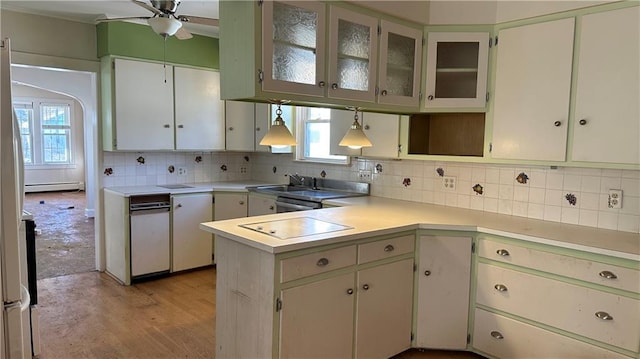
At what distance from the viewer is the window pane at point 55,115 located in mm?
10117

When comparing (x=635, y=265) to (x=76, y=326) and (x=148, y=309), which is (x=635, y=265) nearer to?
(x=148, y=309)

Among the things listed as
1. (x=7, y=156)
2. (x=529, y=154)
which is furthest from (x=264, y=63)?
(x=529, y=154)

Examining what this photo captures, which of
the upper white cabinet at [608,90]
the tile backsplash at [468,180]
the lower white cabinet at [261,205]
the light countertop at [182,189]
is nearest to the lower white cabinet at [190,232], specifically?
the light countertop at [182,189]

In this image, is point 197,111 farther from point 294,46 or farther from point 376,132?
point 294,46

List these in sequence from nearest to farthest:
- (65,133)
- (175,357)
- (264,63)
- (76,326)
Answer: (264,63)
(175,357)
(76,326)
(65,133)

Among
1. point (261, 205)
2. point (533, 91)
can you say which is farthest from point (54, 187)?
point (533, 91)

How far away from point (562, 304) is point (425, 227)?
0.84m

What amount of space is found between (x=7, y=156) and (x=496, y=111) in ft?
8.83

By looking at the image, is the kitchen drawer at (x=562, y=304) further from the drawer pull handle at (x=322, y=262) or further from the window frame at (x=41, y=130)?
the window frame at (x=41, y=130)

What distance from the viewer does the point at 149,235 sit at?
413 centimetres

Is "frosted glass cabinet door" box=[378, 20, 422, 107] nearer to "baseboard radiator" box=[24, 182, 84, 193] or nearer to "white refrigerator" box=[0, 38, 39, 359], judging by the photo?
"white refrigerator" box=[0, 38, 39, 359]

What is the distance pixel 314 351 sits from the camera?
7.54 ft

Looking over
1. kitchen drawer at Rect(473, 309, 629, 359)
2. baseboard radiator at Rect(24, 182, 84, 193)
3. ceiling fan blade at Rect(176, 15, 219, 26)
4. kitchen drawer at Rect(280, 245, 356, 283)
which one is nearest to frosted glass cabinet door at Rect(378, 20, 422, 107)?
kitchen drawer at Rect(280, 245, 356, 283)

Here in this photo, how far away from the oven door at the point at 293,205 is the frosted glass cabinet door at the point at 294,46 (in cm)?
133
